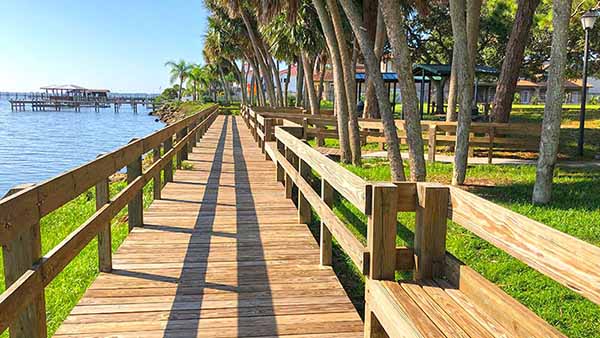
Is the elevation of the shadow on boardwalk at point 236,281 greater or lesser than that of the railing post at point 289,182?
lesser

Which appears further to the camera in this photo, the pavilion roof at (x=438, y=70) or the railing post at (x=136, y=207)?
the pavilion roof at (x=438, y=70)

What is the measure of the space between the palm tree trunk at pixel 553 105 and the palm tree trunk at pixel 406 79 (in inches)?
64.9

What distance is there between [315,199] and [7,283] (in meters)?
2.73

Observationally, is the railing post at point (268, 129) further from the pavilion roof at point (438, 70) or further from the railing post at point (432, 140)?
the pavilion roof at point (438, 70)

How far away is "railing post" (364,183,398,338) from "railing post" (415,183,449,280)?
0.44 ft

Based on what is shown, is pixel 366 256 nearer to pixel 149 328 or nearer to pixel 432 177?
pixel 149 328

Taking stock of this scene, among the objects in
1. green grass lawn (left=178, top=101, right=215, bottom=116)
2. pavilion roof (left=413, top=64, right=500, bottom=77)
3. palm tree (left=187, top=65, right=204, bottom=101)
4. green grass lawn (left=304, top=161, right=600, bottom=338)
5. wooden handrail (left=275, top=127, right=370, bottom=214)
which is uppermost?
palm tree (left=187, top=65, right=204, bottom=101)

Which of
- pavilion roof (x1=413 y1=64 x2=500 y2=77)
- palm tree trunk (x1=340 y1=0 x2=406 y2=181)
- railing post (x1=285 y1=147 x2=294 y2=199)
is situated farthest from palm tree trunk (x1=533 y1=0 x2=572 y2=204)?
pavilion roof (x1=413 y1=64 x2=500 y2=77)

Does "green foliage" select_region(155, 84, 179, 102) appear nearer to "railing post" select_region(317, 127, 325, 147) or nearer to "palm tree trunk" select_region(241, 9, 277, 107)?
"palm tree trunk" select_region(241, 9, 277, 107)

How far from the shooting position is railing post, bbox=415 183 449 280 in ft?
8.81

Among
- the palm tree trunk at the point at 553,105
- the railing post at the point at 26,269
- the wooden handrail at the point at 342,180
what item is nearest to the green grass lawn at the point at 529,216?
the palm tree trunk at the point at 553,105

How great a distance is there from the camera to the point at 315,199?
15.4 feet

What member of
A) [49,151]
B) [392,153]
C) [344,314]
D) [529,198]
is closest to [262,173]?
[392,153]

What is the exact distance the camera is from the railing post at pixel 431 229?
8.81 feet
